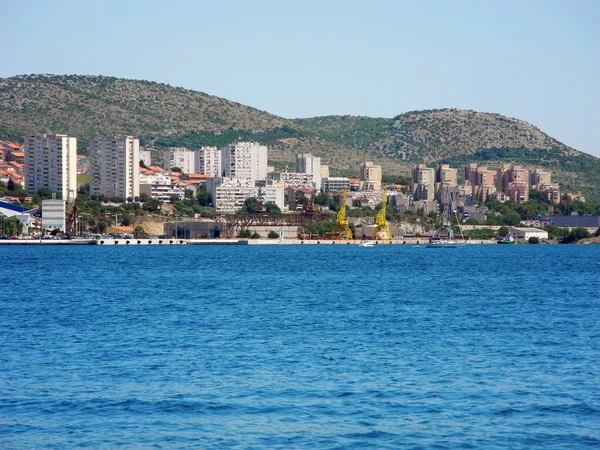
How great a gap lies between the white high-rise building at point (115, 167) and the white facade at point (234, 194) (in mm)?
16724

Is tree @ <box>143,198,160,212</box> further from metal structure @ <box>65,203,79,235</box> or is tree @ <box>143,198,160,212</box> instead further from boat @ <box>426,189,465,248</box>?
boat @ <box>426,189,465,248</box>

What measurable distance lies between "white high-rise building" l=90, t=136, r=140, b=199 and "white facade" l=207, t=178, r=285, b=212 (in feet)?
54.9

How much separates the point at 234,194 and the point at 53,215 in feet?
158

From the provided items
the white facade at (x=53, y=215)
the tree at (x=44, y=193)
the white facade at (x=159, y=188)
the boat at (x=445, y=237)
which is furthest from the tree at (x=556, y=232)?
the tree at (x=44, y=193)

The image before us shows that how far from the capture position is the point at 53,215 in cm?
13288

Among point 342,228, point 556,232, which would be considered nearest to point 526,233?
point 556,232

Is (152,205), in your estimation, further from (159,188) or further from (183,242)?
(183,242)

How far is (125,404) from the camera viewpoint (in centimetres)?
1823

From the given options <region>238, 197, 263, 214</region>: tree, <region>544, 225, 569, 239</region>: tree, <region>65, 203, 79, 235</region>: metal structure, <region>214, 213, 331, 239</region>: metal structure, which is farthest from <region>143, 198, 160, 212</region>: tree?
<region>544, 225, 569, 239</region>: tree

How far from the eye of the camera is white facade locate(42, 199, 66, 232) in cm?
13262

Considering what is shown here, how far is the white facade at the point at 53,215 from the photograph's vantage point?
5221 inches

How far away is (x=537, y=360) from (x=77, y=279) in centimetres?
3584

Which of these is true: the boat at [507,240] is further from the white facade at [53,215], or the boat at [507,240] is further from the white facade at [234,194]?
the white facade at [53,215]

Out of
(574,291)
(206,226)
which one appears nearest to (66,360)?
(574,291)
